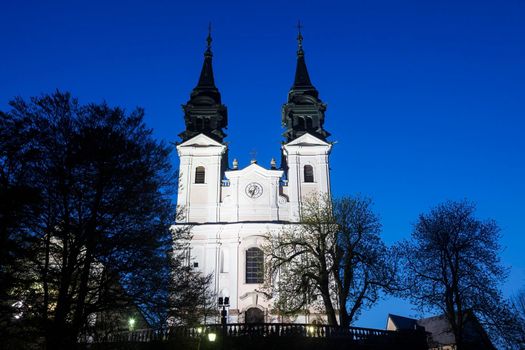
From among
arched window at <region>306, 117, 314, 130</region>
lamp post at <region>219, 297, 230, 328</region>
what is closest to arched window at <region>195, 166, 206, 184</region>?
arched window at <region>306, 117, 314, 130</region>

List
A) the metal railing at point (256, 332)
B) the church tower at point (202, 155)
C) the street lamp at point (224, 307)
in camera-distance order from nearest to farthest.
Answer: the metal railing at point (256, 332)
the street lamp at point (224, 307)
the church tower at point (202, 155)

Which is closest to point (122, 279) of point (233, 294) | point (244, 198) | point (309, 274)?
point (309, 274)

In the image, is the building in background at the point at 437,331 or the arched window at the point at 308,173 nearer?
the building in background at the point at 437,331

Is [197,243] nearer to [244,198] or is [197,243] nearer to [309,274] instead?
[244,198]

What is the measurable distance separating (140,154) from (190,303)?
506 centimetres

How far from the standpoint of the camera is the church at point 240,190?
1304 inches

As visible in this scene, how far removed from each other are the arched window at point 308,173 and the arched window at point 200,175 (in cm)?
780

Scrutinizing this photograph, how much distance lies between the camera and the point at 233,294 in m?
32.2

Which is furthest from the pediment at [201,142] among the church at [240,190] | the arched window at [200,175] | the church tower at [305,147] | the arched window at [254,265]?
the arched window at [254,265]

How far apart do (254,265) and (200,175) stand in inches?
318

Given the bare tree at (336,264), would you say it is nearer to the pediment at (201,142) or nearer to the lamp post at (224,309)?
the lamp post at (224,309)

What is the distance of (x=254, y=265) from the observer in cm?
3381

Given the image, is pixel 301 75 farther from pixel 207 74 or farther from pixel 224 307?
pixel 224 307

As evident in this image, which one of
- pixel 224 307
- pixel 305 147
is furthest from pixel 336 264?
pixel 305 147
